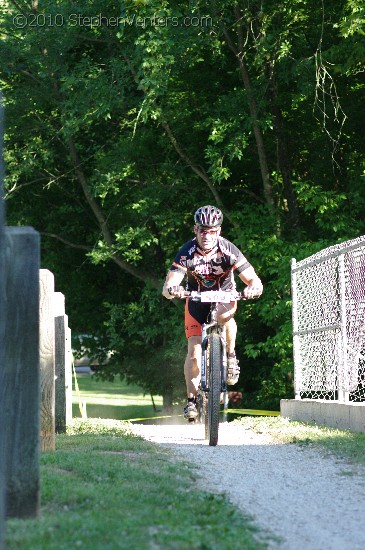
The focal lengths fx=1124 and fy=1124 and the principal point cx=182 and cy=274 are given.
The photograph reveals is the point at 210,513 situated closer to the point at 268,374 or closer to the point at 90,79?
the point at 90,79

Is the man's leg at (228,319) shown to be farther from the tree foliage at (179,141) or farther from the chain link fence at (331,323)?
the tree foliage at (179,141)

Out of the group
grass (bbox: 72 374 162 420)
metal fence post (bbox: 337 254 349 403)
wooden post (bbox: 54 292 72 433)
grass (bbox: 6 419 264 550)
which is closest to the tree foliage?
grass (bbox: 72 374 162 420)

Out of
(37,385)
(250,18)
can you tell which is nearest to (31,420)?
(37,385)

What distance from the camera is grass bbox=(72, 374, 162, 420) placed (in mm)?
32928

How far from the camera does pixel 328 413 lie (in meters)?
11.9

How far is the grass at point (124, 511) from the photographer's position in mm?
4566

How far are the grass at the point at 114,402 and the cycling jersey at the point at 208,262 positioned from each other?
694 inches

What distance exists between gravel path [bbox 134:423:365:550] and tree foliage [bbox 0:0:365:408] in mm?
9829

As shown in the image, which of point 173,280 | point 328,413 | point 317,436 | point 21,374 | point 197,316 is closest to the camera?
point 21,374

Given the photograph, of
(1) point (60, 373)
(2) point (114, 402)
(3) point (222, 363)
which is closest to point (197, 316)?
(3) point (222, 363)

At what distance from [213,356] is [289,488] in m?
2.56

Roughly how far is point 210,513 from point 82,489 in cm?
70

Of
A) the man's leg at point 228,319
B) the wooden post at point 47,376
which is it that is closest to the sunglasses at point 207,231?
the man's leg at point 228,319

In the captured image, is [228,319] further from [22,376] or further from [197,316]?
[22,376]
